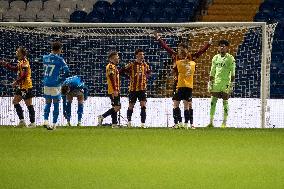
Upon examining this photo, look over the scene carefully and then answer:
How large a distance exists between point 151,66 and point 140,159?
933 centimetres

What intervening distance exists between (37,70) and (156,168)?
36.2 ft

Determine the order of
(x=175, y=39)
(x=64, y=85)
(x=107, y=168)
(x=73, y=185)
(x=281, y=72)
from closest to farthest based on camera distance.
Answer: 1. (x=73, y=185)
2. (x=107, y=168)
3. (x=64, y=85)
4. (x=175, y=39)
5. (x=281, y=72)

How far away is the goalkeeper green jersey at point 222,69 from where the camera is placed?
14227mm

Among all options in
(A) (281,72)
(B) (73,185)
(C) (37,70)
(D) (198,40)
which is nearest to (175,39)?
(D) (198,40)

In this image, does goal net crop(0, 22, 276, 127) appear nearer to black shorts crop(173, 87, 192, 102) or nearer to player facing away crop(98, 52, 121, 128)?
player facing away crop(98, 52, 121, 128)

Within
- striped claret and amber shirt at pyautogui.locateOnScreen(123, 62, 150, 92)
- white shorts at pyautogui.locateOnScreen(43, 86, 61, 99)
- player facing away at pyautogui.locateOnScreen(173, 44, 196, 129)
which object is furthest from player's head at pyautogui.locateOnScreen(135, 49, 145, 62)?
white shorts at pyautogui.locateOnScreen(43, 86, 61, 99)

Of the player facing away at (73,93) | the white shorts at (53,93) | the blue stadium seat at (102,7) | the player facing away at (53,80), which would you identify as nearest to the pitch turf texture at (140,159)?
the player facing away at (53,80)

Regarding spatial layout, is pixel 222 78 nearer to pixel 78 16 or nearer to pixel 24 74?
pixel 24 74

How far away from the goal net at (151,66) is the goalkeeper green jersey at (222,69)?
816 mm

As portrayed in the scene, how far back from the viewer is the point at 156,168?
768cm

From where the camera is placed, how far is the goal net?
15633 mm

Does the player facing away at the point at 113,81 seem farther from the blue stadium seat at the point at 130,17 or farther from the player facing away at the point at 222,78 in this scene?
the blue stadium seat at the point at 130,17

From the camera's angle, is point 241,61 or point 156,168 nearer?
point 156,168

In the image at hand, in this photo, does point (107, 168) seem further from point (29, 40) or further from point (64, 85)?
point (29, 40)
